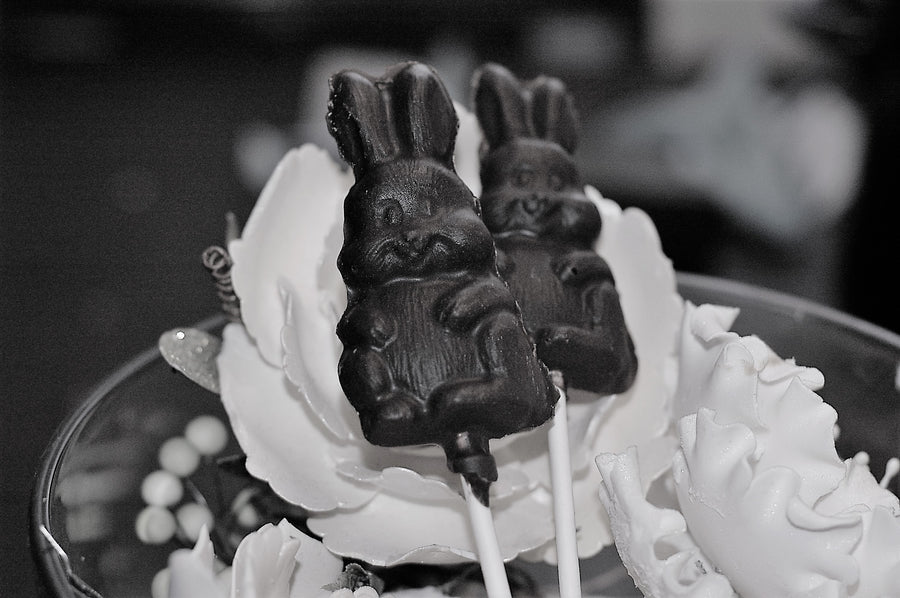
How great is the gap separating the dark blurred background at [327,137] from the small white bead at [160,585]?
22 centimetres

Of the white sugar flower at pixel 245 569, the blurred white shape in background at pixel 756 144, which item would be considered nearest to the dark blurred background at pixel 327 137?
the blurred white shape in background at pixel 756 144

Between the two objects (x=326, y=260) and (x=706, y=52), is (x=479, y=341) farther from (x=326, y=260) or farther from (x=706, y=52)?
(x=706, y=52)

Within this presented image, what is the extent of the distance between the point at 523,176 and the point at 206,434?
19 cm

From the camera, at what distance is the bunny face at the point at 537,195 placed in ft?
1.47

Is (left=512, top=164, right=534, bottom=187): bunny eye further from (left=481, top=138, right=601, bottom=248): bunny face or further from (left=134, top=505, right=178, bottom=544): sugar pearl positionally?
(left=134, top=505, right=178, bottom=544): sugar pearl

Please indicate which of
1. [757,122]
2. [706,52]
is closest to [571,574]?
[757,122]

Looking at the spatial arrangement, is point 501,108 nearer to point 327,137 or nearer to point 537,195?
point 537,195

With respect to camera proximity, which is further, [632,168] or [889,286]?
[632,168]

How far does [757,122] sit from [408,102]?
36.2 inches

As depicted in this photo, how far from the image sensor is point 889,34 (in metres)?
1.00

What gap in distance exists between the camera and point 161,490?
0.46 m

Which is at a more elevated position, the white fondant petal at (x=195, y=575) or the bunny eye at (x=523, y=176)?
the bunny eye at (x=523, y=176)

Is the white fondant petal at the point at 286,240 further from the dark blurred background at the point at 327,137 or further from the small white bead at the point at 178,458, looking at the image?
the dark blurred background at the point at 327,137

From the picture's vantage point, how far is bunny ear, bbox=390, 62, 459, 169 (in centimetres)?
40
